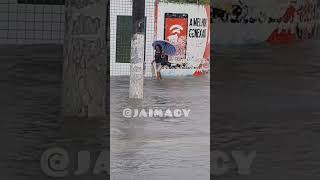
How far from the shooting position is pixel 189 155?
7871 mm

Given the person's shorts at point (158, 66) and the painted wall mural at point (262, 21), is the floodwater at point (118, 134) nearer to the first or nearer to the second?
the person's shorts at point (158, 66)

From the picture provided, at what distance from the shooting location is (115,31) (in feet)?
45.2

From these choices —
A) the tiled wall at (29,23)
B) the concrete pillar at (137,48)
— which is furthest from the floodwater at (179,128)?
the tiled wall at (29,23)

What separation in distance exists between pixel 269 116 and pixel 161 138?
242cm

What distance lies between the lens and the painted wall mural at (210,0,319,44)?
27.4 metres

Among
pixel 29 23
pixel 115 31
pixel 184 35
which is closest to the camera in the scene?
pixel 115 31

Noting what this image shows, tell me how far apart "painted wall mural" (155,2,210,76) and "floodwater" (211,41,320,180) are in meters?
0.61

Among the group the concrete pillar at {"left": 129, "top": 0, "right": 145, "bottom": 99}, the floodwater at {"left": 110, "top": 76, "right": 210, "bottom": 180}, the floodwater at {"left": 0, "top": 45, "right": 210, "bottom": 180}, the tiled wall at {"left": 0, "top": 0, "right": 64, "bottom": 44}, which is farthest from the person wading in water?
the tiled wall at {"left": 0, "top": 0, "right": 64, "bottom": 44}

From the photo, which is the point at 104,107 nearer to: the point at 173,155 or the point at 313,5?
the point at 173,155

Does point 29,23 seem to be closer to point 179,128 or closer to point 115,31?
point 115,31

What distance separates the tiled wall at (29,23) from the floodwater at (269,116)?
5050 mm

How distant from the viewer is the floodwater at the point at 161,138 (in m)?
7.18

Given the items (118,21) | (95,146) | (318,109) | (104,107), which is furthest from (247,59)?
(95,146)

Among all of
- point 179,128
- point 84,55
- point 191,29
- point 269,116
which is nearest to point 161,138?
point 179,128
